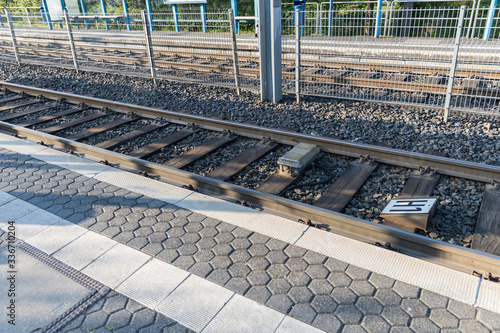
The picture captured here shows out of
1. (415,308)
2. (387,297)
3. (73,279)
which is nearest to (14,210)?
(73,279)

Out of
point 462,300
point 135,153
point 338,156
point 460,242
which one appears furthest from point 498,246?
point 135,153

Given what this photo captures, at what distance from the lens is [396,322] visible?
9.57 ft

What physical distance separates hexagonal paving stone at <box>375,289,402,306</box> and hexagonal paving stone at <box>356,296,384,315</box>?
0.05 m

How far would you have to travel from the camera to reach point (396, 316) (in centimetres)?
A: 297

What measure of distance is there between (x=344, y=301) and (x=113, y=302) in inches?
77.3

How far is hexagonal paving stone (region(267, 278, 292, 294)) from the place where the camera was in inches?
129

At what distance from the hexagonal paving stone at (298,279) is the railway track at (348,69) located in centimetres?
522

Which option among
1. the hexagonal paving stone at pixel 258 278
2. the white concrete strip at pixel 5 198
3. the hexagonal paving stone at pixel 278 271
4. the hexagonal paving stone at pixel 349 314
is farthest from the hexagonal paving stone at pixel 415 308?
the white concrete strip at pixel 5 198

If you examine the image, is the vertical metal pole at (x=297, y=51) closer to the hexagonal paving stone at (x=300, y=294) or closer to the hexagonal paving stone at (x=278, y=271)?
the hexagonal paving stone at (x=278, y=271)

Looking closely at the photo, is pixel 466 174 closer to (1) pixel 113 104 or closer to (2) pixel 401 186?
(2) pixel 401 186

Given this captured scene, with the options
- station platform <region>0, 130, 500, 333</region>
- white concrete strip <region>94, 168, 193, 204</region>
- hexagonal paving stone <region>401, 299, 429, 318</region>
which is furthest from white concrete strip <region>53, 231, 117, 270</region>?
hexagonal paving stone <region>401, 299, 429, 318</region>

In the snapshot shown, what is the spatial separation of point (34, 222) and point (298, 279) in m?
3.17

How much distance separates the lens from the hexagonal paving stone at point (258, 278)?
3385 mm

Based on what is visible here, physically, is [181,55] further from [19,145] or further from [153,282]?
[153,282]
